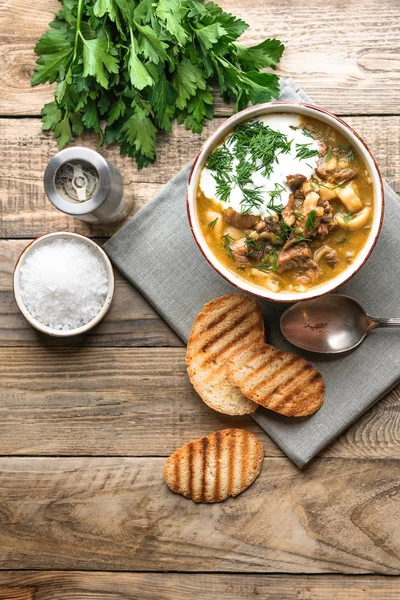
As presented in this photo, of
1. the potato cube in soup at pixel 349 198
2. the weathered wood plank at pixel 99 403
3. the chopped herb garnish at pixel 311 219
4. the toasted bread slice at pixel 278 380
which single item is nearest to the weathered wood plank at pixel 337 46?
the potato cube in soup at pixel 349 198

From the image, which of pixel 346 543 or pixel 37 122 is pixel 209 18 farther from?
pixel 346 543

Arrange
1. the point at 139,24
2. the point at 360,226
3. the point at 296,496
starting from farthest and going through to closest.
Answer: the point at 296,496 < the point at 139,24 < the point at 360,226

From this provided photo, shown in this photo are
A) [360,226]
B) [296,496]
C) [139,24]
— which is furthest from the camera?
[296,496]

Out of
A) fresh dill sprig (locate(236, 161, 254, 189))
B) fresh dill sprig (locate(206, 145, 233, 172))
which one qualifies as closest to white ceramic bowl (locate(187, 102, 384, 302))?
fresh dill sprig (locate(206, 145, 233, 172))

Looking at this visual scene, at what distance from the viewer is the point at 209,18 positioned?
2.16 metres

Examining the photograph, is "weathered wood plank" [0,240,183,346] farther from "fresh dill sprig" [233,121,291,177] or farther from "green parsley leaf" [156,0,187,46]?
"green parsley leaf" [156,0,187,46]

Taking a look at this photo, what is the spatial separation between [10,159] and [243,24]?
36.2 inches

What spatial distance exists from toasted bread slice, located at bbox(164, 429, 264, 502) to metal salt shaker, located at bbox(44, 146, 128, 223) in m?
0.84

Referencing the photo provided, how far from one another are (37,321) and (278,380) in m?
0.83

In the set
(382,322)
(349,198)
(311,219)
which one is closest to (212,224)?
(311,219)

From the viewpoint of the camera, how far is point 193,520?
7.77 ft

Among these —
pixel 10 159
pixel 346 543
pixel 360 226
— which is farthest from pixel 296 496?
pixel 10 159

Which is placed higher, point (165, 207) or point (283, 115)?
point (283, 115)

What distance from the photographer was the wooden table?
2338 millimetres
